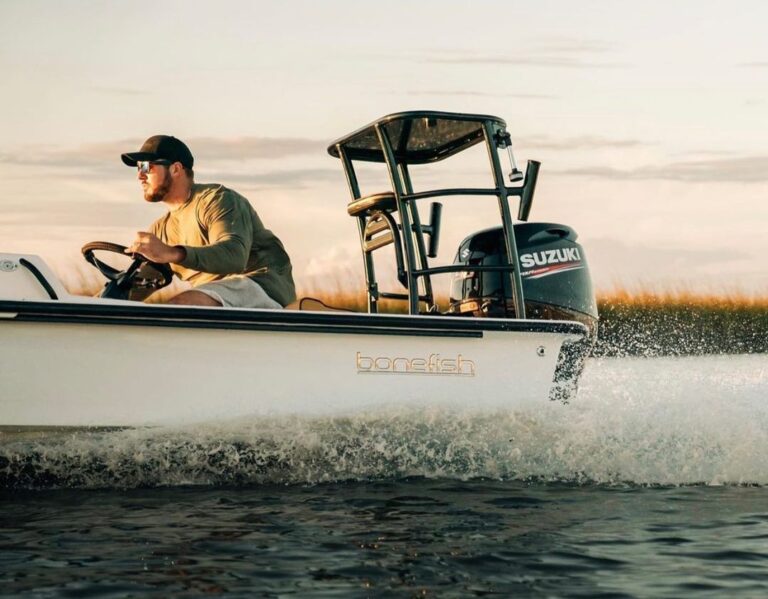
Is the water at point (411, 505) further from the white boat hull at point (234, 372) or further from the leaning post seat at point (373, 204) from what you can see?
the leaning post seat at point (373, 204)

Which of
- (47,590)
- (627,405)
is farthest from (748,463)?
(47,590)

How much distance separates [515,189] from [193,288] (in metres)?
2.07

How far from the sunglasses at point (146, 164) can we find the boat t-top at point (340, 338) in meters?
0.51

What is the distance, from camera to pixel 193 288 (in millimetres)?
7047

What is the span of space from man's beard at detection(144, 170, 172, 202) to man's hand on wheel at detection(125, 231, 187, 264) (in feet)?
1.87

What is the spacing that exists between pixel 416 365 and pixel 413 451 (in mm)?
575

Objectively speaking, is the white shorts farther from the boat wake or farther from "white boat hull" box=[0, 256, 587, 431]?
the boat wake

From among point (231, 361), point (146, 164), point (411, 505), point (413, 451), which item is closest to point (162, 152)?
point (146, 164)

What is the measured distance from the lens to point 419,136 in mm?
7883

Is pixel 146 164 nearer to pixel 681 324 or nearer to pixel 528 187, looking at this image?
pixel 528 187

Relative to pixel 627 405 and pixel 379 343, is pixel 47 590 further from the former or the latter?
pixel 627 405

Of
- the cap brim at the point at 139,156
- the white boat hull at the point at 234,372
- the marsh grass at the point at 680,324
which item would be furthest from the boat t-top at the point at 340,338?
the marsh grass at the point at 680,324

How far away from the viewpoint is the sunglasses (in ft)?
23.9

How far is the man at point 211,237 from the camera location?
7027mm
